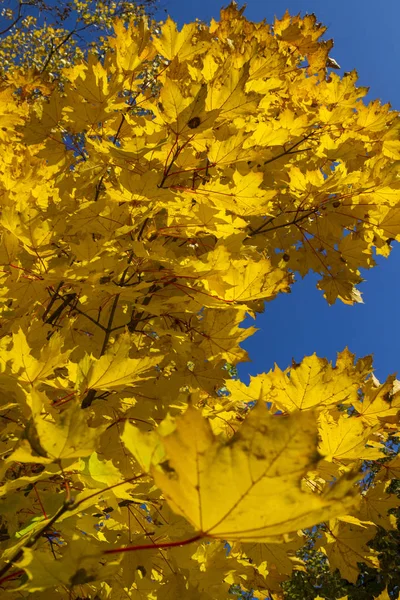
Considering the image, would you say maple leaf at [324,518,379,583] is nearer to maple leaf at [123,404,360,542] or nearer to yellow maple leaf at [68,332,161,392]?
yellow maple leaf at [68,332,161,392]

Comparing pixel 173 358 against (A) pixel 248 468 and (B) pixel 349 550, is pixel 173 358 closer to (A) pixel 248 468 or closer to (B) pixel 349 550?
(B) pixel 349 550

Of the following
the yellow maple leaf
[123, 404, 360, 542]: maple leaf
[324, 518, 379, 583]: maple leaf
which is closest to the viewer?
[123, 404, 360, 542]: maple leaf

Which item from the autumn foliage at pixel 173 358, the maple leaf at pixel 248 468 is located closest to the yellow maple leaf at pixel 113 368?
→ the autumn foliage at pixel 173 358

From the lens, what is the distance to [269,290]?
124 centimetres

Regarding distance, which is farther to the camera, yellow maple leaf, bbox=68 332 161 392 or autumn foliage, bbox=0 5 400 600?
yellow maple leaf, bbox=68 332 161 392

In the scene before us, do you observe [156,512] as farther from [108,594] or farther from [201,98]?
[201,98]

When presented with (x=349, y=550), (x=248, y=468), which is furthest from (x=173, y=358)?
(x=248, y=468)

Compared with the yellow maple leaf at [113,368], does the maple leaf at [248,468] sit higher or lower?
lower

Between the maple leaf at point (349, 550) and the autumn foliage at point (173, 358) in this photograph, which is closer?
the autumn foliage at point (173, 358)

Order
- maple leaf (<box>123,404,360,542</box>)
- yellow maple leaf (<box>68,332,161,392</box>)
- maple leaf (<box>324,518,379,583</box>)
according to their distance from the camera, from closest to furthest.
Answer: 1. maple leaf (<box>123,404,360,542</box>)
2. yellow maple leaf (<box>68,332,161,392</box>)
3. maple leaf (<box>324,518,379,583</box>)

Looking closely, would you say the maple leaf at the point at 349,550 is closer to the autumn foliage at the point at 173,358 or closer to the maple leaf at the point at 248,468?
the autumn foliage at the point at 173,358

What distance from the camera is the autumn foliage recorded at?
1.47 ft

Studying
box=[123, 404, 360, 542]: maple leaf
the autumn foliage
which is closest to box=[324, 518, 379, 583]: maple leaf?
the autumn foliage

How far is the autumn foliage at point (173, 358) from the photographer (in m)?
0.45
